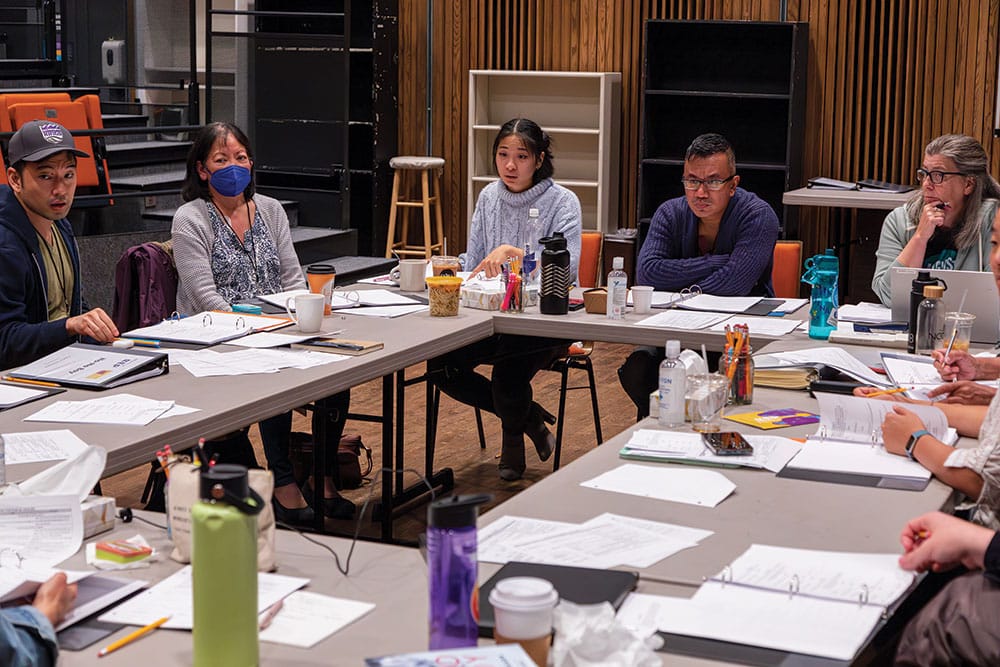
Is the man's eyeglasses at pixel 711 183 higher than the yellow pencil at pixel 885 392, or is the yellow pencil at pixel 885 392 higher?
the man's eyeglasses at pixel 711 183

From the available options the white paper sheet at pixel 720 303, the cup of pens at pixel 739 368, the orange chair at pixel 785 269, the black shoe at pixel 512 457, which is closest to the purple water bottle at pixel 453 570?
the cup of pens at pixel 739 368

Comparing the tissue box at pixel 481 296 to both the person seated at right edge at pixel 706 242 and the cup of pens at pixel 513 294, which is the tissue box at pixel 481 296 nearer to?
the cup of pens at pixel 513 294

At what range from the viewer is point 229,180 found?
14.3 feet

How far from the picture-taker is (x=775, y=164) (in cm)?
806

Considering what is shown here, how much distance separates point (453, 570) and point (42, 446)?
130 centimetres

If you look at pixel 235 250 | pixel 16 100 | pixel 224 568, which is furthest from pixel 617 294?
pixel 16 100

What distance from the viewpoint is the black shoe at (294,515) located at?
4141 millimetres

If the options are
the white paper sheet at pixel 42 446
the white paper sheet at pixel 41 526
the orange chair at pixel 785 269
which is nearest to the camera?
the white paper sheet at pixel 41 526

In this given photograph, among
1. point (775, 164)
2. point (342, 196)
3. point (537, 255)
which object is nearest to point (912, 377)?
point (537, 255)

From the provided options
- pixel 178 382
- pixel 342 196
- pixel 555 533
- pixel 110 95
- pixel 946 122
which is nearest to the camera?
pixel 555 533

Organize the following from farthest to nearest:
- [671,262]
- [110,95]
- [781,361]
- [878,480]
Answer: [110,95], [671,262], [781,361], [878,480]

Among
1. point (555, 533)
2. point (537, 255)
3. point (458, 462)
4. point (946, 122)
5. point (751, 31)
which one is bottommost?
point (458, 462)

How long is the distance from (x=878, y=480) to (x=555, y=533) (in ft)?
2.41

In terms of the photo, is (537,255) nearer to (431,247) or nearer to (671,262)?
(671,262)
